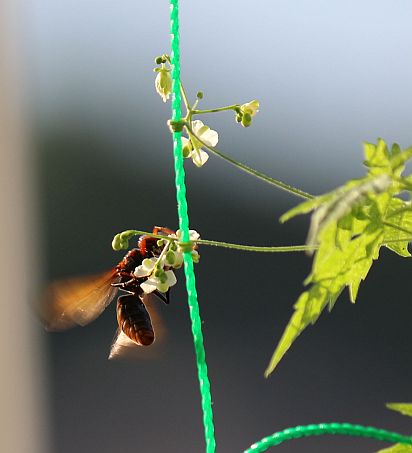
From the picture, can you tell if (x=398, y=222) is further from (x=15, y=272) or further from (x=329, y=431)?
(x=15, y=272)

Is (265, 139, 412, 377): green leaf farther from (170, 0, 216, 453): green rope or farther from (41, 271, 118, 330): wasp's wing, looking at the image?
(41, 271, 118, 330): wasp's wing

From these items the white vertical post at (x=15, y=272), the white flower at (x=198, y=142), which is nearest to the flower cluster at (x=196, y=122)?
the white flower at (x=198, y=142)

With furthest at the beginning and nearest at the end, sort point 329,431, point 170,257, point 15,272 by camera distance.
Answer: point 15,272
point 170,257
point 329,431

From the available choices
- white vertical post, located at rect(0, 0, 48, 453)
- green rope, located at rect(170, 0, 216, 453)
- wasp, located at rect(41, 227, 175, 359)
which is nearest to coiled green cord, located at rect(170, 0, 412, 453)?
green rope, located at rect(170, 0, 216, 453)

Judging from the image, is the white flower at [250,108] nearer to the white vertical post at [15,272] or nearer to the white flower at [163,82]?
the white flower at [163,82]

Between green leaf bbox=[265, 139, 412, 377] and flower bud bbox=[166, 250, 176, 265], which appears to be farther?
flower bud bbox=[166, 250, 176, 265]

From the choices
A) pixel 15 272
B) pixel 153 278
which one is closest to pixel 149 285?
pixel 153 278

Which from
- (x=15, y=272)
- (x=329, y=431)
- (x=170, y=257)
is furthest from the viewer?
(x=15, y=272)

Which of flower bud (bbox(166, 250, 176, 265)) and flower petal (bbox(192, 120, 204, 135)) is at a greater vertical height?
flower petal (bbox(192, 120, 204, 135))
